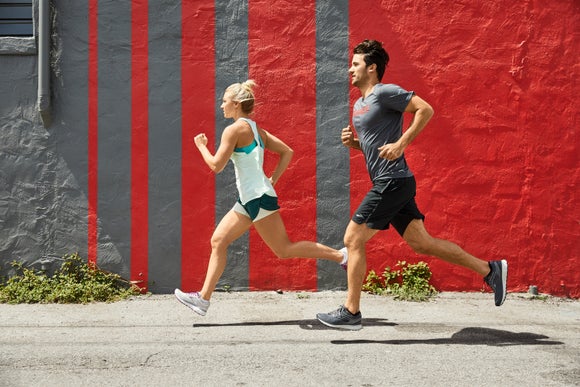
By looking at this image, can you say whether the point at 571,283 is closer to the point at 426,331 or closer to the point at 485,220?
the point at 485,220

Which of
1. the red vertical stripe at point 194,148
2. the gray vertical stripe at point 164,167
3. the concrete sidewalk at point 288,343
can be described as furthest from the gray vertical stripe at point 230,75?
the gray vertical stripe at point 164,167

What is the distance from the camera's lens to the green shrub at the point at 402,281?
6.35 m

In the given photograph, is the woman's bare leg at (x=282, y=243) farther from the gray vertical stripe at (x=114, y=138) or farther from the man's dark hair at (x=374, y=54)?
the gray vertical stripe at (x=114, y=138)

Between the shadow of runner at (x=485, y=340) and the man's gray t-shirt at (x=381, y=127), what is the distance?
1115mm

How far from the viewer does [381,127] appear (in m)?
4.87

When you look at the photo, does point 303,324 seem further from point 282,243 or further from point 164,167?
point 164,167

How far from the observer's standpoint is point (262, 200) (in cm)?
518

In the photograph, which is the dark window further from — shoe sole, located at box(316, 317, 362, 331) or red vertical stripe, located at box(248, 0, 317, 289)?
shoe sole, located at box(316, 317, 362, 331)

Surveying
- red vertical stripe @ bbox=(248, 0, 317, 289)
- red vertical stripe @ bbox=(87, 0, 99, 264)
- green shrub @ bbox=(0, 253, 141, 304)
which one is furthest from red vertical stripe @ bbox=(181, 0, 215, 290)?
red vertical stripe @ bbox=(87, 0, 99, 264)

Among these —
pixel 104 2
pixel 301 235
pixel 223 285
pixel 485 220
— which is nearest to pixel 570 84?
pixel 485 220

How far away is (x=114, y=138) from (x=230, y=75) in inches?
47.4

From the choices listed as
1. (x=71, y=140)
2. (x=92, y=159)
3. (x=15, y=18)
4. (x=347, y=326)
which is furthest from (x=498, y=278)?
(x=15, y=18)

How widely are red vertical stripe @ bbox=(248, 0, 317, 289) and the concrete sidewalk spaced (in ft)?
2.09

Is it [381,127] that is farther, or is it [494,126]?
[494,126]
